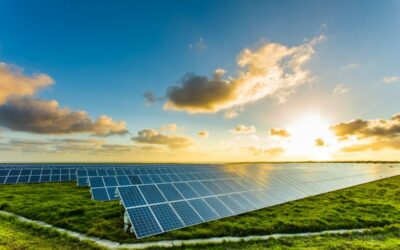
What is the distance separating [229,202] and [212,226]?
290 cm

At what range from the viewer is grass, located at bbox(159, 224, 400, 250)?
13.3 meters

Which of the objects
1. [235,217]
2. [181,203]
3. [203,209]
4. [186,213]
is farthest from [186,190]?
[235,217]

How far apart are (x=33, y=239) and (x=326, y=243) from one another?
17.0 metres

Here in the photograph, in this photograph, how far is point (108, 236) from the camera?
13.7 meters

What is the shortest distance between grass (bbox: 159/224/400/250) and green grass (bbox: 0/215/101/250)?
241 inches

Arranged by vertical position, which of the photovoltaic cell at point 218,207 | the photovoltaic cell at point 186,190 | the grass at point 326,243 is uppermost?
the photovoltaic cell at point 186,190

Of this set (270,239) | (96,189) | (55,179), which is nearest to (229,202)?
(270,239)

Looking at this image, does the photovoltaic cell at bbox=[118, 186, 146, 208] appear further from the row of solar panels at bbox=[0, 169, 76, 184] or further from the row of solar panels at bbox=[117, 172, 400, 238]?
the row of solar panels at bbox=[0, 169, 76, 184]

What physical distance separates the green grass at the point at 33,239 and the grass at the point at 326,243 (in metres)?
6.13

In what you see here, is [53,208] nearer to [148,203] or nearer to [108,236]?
[108,236]

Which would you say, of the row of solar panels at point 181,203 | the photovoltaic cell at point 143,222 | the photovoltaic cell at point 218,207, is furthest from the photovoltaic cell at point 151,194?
the photovoltaic cell at point 218,207

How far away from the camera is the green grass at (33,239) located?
12.5 meters

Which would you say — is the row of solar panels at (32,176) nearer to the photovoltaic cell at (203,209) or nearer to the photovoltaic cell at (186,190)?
the photovoltaic cell at (186,190)

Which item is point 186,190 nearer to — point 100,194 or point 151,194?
point 151,194
